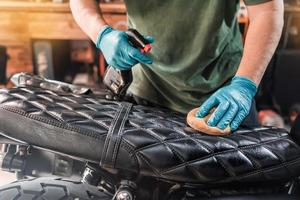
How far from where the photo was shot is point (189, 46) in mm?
914

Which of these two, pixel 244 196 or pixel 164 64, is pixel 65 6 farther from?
pixel 244 196

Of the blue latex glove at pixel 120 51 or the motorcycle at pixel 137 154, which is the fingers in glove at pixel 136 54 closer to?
the blue latex glove at pixel 120 51

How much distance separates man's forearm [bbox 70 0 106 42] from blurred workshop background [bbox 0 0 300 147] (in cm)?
116

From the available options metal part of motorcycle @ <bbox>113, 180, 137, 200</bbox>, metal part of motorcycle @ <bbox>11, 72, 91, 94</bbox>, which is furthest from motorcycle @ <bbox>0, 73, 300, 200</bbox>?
metal part of motorcycle @ <bbox>11, 72, 91, 94</bbox>

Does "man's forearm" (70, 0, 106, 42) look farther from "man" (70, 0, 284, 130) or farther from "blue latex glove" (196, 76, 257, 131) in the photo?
"blue latex glove" (196, 76, 257, 131)

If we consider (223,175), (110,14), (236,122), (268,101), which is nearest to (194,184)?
(223,175)

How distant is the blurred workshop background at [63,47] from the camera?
2.22m

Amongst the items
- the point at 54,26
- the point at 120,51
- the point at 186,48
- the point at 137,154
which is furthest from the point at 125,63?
the point at 54,26

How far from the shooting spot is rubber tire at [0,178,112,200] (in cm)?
59

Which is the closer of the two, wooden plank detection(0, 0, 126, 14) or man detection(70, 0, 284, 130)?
man detection(70, 0, 284, 130)

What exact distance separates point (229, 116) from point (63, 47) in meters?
2.14

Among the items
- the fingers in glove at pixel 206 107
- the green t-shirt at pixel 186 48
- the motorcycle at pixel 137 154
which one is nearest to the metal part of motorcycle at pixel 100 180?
the motorcycle at pixel 137 154

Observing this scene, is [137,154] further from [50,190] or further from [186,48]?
[186,48]

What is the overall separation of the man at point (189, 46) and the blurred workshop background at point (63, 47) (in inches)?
48.6
